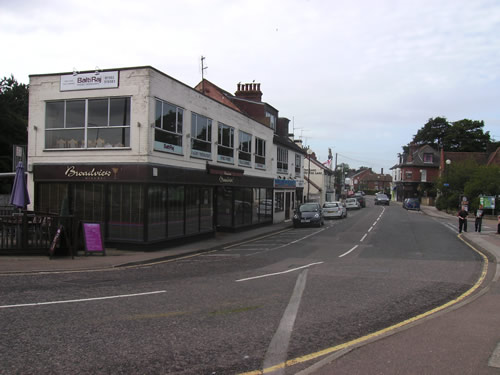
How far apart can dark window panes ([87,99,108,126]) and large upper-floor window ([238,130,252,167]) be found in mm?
9529

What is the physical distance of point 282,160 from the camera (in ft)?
104

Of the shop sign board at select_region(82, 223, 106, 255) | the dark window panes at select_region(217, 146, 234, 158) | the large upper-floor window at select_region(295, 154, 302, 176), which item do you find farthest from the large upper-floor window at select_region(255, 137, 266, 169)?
the shop sign board at select_region(82, 223, 106, 255)

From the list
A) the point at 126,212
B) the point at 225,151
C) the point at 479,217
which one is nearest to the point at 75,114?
the point at 126,212

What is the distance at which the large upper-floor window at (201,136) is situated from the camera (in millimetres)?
17828

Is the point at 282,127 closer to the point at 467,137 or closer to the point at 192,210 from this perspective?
the point at 192,210

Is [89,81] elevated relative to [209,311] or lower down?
elevated

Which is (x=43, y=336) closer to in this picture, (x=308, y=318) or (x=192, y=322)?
(x=192, y=322)

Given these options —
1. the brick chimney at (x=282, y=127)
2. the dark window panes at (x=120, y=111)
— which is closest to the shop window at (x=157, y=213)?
the dark window panes at (x=120, y=111)

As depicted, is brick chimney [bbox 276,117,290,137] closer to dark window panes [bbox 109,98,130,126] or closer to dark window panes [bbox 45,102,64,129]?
dark window panes [bbox 109,98,130,126]

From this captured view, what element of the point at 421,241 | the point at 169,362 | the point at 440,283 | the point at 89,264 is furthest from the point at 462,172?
the point at 169,362

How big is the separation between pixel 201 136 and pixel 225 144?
2.90m

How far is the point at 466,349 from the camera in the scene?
505cm

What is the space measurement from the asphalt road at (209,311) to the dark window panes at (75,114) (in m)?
6.86

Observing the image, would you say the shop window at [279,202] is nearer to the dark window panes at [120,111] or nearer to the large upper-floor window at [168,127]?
the large upper-floor window at [168,127]
